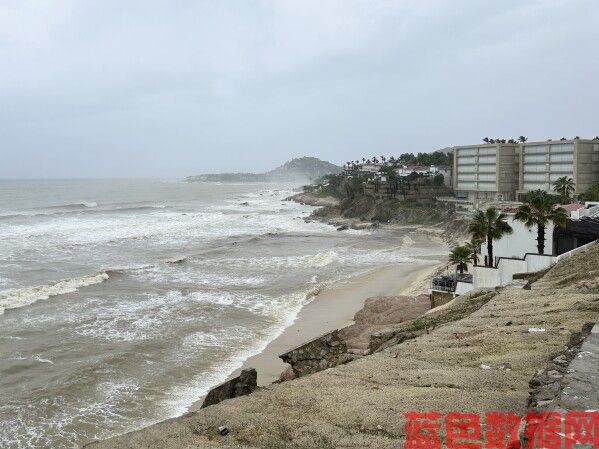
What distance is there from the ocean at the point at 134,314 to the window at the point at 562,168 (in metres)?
31.6

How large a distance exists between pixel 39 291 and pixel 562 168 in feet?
218

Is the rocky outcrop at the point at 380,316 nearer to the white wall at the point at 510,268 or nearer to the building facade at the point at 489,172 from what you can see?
the white wall at the point at 510,268

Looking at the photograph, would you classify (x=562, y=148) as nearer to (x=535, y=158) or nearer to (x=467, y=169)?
(x=535, y=158)

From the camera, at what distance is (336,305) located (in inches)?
1105

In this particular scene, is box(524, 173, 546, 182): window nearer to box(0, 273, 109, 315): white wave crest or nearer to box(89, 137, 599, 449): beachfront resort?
box(89, 137, 599, 449): beachfront resort

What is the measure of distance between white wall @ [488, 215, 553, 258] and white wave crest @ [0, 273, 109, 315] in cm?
2290

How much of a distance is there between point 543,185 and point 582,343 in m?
72.2

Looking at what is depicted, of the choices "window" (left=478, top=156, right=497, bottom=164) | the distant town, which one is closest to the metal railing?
the distant town

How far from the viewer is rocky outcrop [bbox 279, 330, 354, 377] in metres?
15.4

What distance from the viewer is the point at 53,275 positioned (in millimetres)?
35438

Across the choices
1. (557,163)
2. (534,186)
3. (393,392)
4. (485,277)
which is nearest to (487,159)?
(534,186)

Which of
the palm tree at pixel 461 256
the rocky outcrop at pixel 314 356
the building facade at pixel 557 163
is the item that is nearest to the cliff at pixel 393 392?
the rocky outcrop at pixel 314 356

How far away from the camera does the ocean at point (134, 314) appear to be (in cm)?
1564

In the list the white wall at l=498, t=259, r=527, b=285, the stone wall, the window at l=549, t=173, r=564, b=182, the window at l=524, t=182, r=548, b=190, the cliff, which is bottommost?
the stone wall
